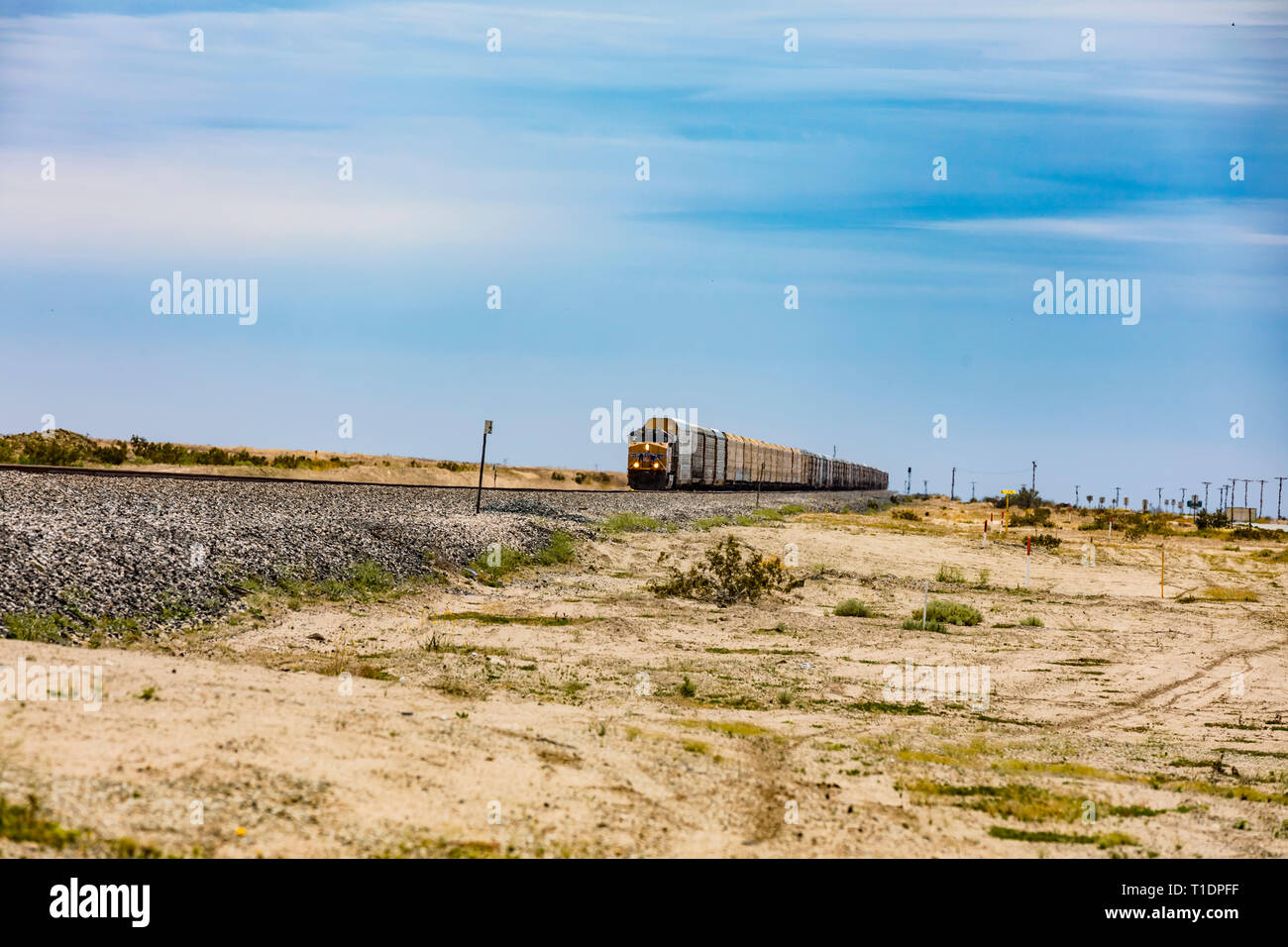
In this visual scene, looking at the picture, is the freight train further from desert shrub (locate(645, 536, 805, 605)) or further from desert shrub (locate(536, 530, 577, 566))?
desert shrub (locate(645, 536, 805, 605))

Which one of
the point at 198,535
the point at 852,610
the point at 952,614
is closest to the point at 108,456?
the point at 198,535

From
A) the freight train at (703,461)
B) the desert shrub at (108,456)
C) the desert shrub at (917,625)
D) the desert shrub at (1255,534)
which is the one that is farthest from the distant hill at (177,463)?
A: the desert shrub at (1255,534)

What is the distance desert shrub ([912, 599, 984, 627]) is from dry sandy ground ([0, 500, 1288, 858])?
37.8 inches

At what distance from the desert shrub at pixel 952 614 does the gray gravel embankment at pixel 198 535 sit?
10.1 metres

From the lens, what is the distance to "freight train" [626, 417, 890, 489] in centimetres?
5997

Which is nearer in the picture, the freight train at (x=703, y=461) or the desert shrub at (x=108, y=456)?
the desert shrub at (x=108, y=456)

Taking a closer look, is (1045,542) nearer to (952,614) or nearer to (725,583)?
(952,614)

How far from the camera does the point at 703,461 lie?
6588 centimetres

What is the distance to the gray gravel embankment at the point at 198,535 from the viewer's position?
555 inches

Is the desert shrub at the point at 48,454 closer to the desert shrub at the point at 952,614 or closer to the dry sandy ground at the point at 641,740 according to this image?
the dry sandy ground at the point at 641,740

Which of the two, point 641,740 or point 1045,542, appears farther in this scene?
point 1045,542

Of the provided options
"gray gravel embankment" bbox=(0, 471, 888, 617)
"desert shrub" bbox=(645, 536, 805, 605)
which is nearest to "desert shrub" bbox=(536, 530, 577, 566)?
"gray gravel embankment" bbox=(0, 471, 888, 617)

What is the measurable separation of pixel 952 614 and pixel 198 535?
14934mm
